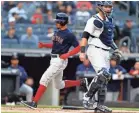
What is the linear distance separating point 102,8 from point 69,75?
6.47 metres

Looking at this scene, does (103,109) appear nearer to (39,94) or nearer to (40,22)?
(39,94)

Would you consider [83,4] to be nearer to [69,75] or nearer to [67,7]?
[67,7]

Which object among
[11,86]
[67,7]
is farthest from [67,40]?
[67,7]

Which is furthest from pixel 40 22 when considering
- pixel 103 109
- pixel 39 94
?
pixel 103 109

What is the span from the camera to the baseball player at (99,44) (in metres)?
9.18

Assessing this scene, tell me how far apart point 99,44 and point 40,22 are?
7.75 meters

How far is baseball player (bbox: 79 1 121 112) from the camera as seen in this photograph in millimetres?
9180

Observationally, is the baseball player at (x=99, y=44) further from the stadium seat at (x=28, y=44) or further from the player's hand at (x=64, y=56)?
the stadium seat at (x=28, y=44)

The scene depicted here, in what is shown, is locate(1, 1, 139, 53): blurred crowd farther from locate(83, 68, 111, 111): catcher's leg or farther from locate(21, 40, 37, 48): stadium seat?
locate(83, 68, 111, 111): catcher's leg

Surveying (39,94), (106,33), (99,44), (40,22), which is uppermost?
(40,22)

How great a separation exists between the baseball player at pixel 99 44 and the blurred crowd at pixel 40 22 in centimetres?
592

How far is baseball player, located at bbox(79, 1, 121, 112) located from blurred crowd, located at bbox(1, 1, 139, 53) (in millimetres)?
5924

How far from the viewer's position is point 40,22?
16891mm

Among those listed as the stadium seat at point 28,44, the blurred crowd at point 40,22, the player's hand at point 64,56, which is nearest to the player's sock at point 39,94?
the player's hand at point 64,56
